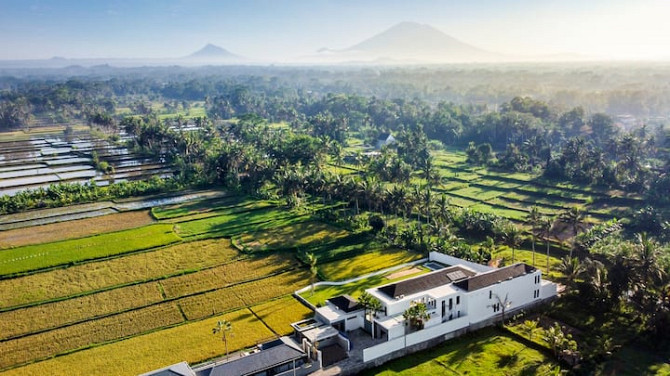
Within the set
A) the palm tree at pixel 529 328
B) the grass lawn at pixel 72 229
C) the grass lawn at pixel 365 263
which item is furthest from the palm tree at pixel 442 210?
the grass lawn at pixel 72 229

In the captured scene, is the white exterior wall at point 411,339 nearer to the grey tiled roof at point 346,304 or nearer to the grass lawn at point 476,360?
the grass lawn at point 476,360

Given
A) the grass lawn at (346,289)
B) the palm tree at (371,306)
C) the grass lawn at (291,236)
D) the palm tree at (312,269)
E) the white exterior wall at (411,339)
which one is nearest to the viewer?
the white exterior wall at (411,339)

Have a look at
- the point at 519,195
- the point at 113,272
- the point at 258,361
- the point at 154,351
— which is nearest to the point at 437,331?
the point at 258,361

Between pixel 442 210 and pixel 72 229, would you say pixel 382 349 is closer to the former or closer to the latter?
pixel 442 210

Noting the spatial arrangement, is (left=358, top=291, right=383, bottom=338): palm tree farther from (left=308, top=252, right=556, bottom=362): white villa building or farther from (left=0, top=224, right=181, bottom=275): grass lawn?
(left=0, top=224, right=181, bottom=275): grass lawn

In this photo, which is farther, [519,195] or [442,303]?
[519,195]
